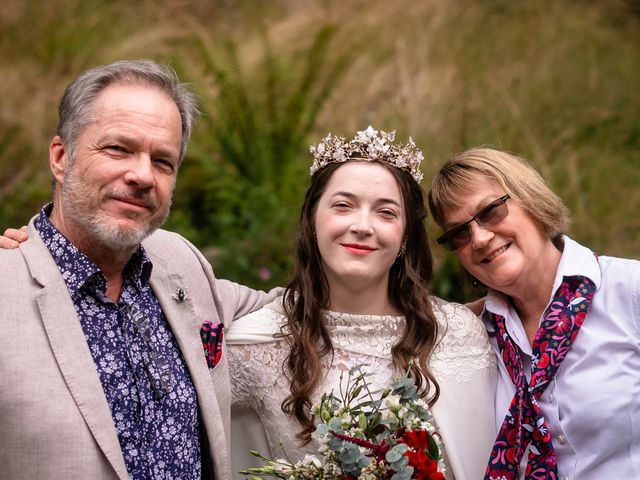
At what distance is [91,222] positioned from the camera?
2.71 metres

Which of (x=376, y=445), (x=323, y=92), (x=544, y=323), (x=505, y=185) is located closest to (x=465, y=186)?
(x=505, y=185)

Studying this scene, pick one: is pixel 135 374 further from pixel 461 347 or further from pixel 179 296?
pixel 461 347

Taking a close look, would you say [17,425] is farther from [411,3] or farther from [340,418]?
[411,3]

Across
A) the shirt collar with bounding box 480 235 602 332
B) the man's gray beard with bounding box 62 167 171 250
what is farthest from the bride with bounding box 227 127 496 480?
the man's gray beard with bounding box 62 167 171 250

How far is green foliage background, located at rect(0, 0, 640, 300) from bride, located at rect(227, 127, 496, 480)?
5.63 feet

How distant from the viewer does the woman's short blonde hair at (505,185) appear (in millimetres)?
3406

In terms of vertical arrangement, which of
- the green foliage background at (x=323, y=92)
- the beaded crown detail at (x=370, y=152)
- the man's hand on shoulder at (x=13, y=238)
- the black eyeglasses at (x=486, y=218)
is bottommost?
the man's hand on shoulder at (x=13, y=238)

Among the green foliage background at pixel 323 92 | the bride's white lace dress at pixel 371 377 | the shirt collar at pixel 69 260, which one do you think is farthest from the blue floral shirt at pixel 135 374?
the green foliage background at pixel 323 92

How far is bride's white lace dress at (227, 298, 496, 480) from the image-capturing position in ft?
11.0

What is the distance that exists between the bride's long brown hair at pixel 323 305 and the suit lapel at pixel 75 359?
1014 millimetres

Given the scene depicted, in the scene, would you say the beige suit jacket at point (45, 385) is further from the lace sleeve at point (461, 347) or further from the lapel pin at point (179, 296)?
the lace sleeve at point (461, 347)

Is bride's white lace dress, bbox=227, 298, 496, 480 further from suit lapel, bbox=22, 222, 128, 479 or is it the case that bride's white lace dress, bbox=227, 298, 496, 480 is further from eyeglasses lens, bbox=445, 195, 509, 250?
A: suit lapel, bbox=22, 222, 128, 479

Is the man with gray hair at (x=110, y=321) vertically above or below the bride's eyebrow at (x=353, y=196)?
below

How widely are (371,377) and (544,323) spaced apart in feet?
2.54
